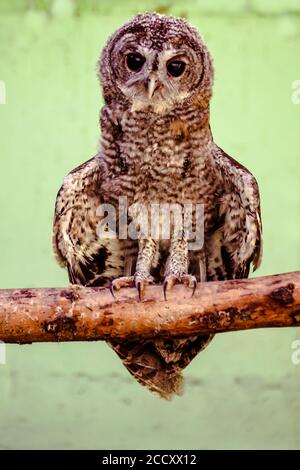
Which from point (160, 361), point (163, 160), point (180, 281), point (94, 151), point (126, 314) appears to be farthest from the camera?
point (94, 151)

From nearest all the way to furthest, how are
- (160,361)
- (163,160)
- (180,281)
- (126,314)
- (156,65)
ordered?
(126,314)
(180,281)
(156,65)
(163,160)
(160,361)

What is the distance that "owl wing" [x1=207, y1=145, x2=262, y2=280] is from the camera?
287 centimetres

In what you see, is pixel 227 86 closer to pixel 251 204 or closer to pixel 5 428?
pixel 251 204

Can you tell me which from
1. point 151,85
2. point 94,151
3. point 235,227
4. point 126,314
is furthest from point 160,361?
point 94,151

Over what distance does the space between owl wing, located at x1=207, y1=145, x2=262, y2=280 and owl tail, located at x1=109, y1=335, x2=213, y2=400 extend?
27cm

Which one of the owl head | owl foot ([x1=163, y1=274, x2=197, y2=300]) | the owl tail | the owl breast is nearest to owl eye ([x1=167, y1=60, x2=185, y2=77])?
the owl head

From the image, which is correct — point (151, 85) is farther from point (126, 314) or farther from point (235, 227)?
point (126, 314)

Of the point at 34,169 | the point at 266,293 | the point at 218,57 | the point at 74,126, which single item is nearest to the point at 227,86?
the point at 218,57

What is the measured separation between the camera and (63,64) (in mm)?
3766

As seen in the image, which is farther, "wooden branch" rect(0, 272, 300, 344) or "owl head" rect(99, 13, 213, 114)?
"owl head" rect(99, 13, 213, 114)

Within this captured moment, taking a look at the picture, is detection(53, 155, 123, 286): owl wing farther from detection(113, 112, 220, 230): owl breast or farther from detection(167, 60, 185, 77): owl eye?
detection(167, 60, 185, 77): owl eye

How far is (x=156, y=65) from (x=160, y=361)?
1.02 meters

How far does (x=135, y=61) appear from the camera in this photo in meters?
2.78

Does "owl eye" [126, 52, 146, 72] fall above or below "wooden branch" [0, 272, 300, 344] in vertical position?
above
